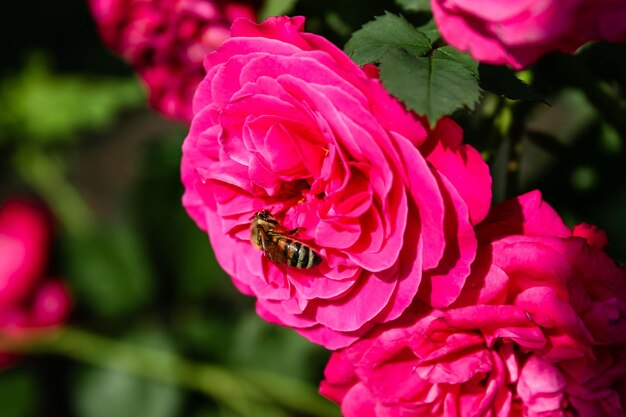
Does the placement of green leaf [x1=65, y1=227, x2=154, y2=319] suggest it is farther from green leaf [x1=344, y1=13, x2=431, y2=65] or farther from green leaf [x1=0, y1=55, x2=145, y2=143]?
green leaf [x1=344, y1=13, x2=431, y2=65]

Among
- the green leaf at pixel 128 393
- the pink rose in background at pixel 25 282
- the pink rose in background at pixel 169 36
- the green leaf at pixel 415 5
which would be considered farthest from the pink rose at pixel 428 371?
the pink rose in background at pixel 25 282

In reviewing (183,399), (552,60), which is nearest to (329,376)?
(552,60)

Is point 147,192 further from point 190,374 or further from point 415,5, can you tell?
point 415,5

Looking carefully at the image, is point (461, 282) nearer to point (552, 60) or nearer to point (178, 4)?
point (552, 60)

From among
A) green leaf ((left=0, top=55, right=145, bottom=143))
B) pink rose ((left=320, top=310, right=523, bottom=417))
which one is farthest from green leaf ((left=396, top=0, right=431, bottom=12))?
green leaf ((left=0, top=55, right=145, bottom=143))

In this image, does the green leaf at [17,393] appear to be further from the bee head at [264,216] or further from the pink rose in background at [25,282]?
the bee head at [264,216]
